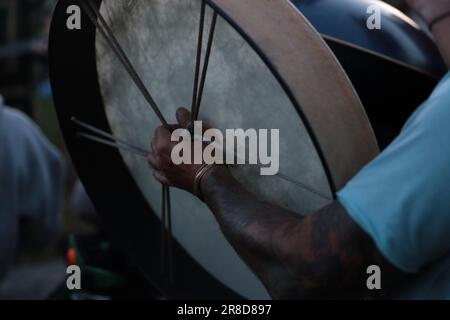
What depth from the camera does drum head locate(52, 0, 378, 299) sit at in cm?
107

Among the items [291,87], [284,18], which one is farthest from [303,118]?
[284,18]

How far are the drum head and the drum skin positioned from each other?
137 mm

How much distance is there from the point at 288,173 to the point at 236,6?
0.28 m

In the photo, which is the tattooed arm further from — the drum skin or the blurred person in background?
the blurred person in background

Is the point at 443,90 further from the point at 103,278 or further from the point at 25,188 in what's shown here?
the point at 25,188

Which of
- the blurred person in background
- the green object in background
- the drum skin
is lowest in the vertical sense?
the green object in background

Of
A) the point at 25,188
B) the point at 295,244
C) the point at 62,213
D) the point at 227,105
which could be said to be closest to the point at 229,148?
the point at 227,105

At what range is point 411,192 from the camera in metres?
0.98

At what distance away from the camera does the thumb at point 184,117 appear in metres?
1.28

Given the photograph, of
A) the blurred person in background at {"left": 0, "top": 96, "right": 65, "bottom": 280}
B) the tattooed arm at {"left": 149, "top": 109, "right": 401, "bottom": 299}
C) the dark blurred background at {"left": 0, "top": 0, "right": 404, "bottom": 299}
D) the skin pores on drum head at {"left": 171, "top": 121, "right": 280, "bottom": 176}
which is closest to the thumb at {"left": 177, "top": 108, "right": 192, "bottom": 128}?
the skin pores on drum head at {"left": 171, "top": 121, "right": 280, "bottom": 176}

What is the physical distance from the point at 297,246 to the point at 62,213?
425 centimetres

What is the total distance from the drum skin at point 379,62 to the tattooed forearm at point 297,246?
245 millimetres
